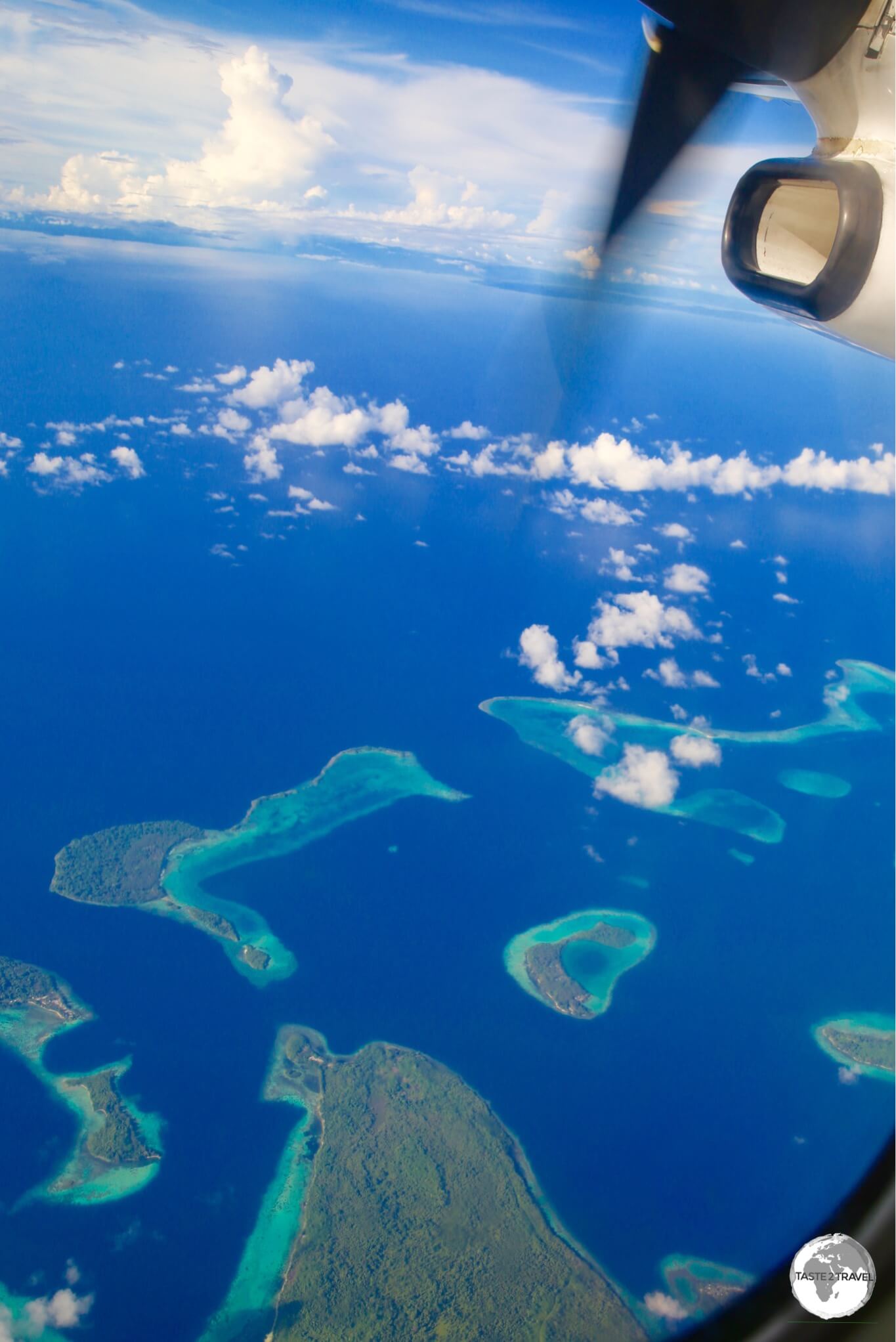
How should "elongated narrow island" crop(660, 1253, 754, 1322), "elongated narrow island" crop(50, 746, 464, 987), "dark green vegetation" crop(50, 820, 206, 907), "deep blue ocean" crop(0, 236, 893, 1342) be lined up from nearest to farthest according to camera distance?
"elongated narrow island" crop(660, 1253, 754, 1322) → "deep blue ocean" crop(0, 236, 893, 1342) → "elongated narrow island" crop(50, 746, 464, 987) → "dark green vegetation" crop(50, 820, 206, 907)

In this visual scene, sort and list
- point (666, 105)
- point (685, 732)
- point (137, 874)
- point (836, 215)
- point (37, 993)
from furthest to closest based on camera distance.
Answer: point (685, 732) → point (137, 874) → point (37, 993) → point (666, 105) → point (836, 215)

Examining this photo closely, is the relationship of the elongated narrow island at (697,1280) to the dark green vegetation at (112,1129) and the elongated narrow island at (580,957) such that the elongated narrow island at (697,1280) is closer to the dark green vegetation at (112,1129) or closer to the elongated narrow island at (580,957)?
the elongated narrow island at (580,957)

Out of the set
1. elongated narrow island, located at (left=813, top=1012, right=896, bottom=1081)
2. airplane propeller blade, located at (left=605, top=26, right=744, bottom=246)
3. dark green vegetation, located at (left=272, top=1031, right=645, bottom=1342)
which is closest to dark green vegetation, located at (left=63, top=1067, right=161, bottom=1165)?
dark green vegetation, located at (left=272, top=1031, right=645, bottom=1342)

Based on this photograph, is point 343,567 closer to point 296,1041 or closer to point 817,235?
point 296,1041

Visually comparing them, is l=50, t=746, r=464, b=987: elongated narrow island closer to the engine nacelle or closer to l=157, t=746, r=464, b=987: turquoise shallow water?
l=157, t=746, r=464, b=987: turquoise shallow water

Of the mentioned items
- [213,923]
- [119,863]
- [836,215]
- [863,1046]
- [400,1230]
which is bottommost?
[400,1230]

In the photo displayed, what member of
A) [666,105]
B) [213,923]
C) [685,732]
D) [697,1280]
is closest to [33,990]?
[213,923]

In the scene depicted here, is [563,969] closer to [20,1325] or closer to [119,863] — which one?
[119,863]
